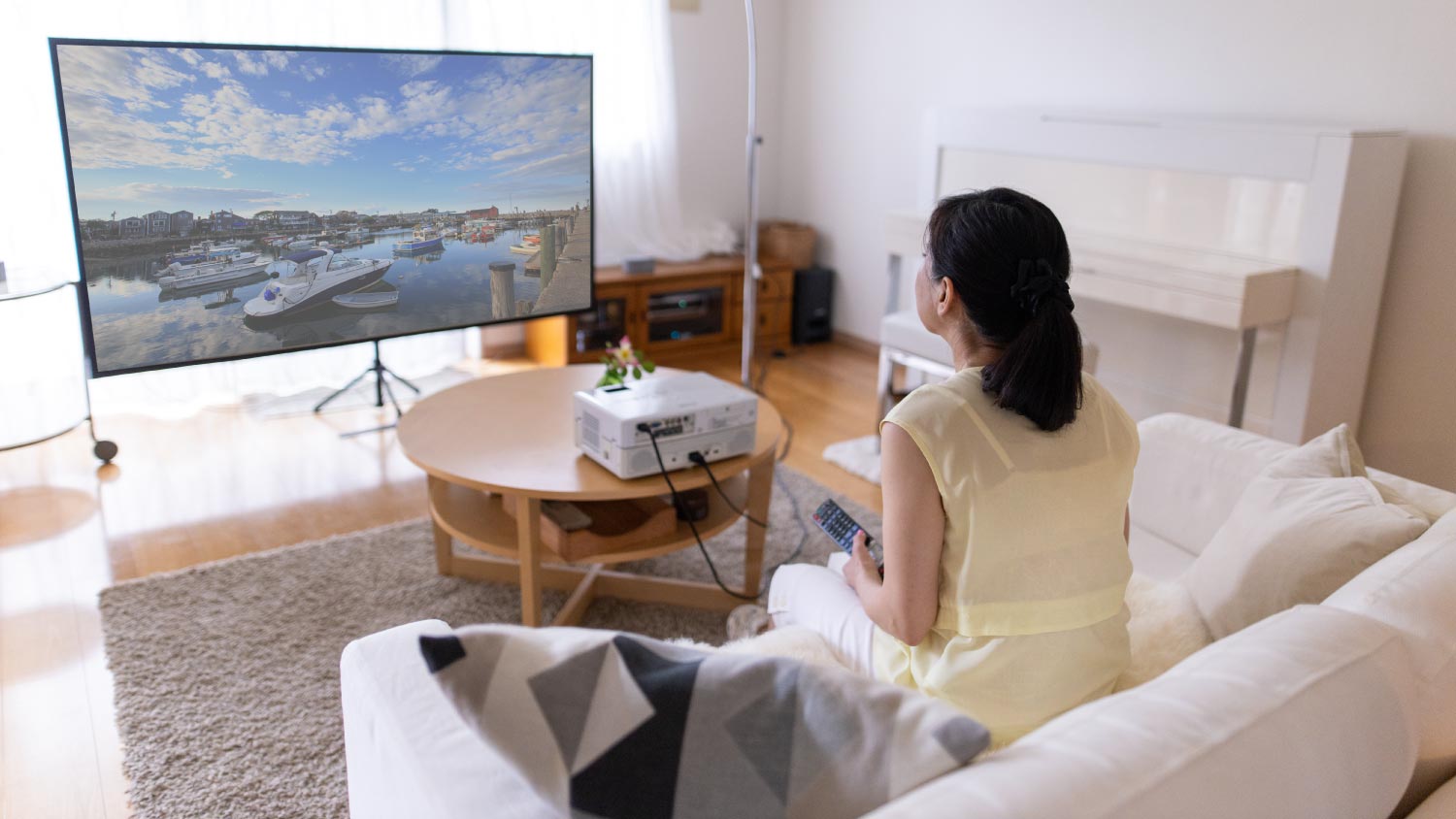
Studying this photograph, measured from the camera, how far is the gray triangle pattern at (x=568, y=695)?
0.95m

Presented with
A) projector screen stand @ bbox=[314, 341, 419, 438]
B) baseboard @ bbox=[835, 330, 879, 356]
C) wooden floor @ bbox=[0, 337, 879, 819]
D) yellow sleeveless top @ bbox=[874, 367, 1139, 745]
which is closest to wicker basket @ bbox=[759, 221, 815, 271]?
baseboard @ bbox=[835, 330, 879, 356]

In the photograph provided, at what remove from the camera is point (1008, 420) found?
4.46 ft

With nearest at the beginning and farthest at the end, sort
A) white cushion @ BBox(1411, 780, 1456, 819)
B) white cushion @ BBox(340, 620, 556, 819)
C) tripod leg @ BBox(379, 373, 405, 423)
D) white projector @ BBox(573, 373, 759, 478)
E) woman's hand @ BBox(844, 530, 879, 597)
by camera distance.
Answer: white cushion @ BBox(340, 620, 556, 819) → white cushion @ BBox(1411, 780, 1456, 819) → woman's hand @ BBox(844, 530, 879, 597) → white projector @ BBox(573, 373, 759, 478) → tripod leg @ BBox(379, 373, 405, 423)

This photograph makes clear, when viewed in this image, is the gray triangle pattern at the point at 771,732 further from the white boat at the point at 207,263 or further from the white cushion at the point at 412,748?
the white boat at the point at 207,263

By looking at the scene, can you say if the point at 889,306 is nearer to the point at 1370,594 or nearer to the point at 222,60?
the point at 222,60

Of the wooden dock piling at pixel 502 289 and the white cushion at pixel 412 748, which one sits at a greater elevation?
the wooden dock piling at pixel 502 289

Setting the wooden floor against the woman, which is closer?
the woman

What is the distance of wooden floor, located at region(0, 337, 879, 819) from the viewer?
2.19 meters

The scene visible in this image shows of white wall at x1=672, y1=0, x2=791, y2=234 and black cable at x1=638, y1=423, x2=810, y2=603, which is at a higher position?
white wall at x1=672, y1=0, x2=791, y2=234

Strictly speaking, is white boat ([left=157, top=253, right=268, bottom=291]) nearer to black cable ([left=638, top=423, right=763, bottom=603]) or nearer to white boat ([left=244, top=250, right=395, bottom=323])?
white boat ([left=244, top=250, right=395, bottom=323])

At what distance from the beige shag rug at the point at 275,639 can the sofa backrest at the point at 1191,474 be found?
3.27ft

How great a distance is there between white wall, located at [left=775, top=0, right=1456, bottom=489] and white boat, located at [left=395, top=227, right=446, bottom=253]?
93.2 inches

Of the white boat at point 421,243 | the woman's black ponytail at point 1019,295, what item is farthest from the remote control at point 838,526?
the white boat at point 421,243

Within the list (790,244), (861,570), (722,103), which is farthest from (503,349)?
(861,570)
